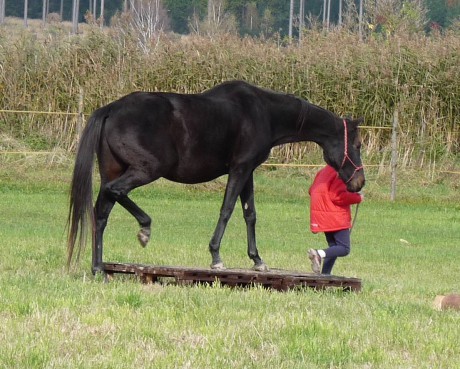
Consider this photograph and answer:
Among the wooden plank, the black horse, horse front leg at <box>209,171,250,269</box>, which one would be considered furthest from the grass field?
horse front leg at <box>209,171,250,269</box>

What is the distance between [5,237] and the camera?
15648mm

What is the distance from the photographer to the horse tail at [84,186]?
35.1 ft

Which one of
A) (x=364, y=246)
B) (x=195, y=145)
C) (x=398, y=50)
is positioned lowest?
(x=364, y=246)

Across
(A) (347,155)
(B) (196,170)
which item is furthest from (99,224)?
(A) (347,155)

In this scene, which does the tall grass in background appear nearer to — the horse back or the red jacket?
the red jacket

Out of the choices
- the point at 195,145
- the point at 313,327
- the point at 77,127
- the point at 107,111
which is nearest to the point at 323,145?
the point at 195,145

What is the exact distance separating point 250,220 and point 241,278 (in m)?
1.18

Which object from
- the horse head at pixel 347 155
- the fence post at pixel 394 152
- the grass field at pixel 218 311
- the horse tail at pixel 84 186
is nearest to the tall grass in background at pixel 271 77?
the fence post at pixel 394 152

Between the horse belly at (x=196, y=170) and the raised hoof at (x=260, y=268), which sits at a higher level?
the horse belly at (x=196, y=170)

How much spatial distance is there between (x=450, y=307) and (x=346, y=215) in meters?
2.14

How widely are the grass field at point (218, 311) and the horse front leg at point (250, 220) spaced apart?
1159mm

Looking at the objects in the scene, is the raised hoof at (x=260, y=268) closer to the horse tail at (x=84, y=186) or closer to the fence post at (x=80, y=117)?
the horse tail at (x=84, y=186)

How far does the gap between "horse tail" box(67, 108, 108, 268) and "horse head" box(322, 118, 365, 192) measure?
8.16 ft

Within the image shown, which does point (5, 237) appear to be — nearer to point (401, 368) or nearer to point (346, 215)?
point (346, 215)
